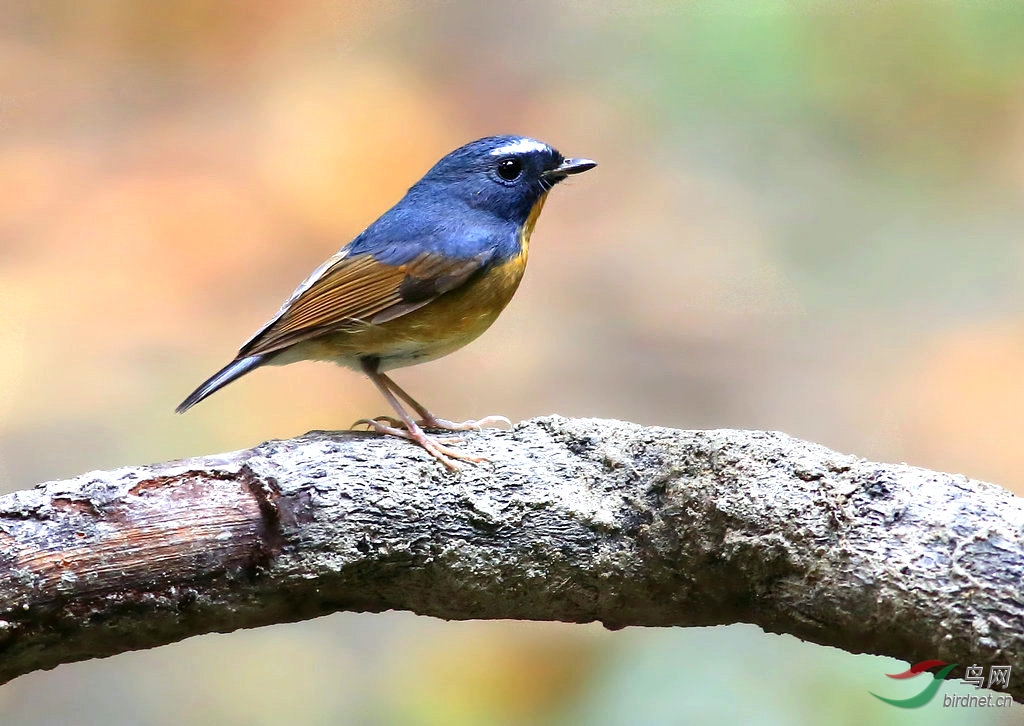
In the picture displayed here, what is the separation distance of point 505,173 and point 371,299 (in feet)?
1.99

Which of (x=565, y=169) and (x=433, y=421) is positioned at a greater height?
(x=565, y=169)

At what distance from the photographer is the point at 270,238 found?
5004 millimetres

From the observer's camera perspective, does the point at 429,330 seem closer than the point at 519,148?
Yes

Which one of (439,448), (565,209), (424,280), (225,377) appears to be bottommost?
(439,448)

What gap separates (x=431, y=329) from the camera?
2873 millimetres

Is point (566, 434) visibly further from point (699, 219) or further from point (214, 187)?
point (214, 187)

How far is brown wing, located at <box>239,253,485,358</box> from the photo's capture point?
9.29ft

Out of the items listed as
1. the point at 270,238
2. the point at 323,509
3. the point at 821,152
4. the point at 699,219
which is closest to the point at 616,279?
the point at 699,219

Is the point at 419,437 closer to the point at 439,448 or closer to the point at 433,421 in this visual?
the point at 439,448

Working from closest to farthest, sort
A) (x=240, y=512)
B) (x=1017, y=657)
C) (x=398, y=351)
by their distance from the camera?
(x=1017, y=657) < (x=240, y=512) < (x=398, y=351)

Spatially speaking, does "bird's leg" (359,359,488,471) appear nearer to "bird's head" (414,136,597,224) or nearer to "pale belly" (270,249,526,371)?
"pale belly" (270,249,526,371)

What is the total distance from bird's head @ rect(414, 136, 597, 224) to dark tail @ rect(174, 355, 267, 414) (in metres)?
0.80

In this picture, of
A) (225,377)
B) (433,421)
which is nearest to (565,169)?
(433,421)

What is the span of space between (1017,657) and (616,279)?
3.40m
